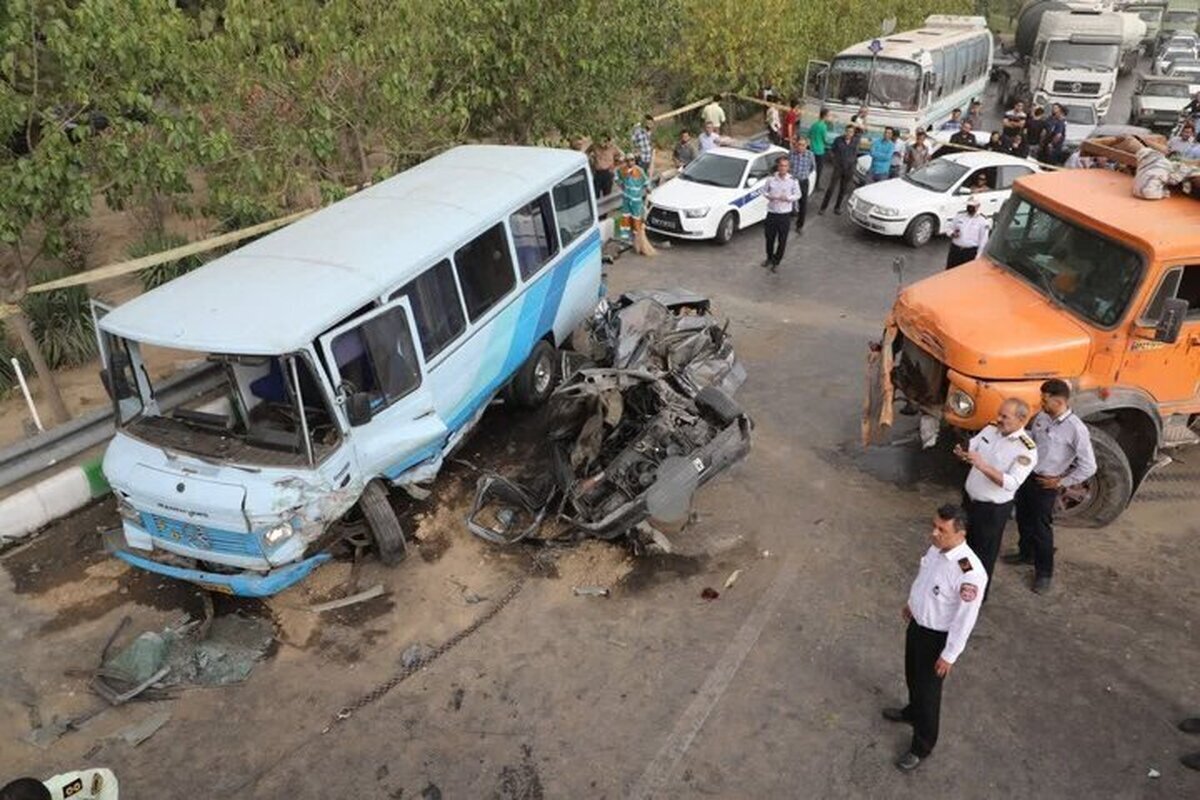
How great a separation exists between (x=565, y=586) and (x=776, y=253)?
838 centimetres

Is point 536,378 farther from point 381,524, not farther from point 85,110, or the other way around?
point 85,110

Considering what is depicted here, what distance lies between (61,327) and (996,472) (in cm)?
1038

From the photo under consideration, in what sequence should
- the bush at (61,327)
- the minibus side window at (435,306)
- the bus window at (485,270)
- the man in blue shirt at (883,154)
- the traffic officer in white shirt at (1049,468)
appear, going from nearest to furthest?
the traffic officer in white shirt at (1049,468)
the minibus side window at (435,306)
the bus window at (485,270)
the bush at (61,327)
the man in blue shirt at (883,154)

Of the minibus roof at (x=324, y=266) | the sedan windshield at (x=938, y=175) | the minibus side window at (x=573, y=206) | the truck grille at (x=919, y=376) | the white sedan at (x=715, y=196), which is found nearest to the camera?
the minibus roof at (x=324, y=266)

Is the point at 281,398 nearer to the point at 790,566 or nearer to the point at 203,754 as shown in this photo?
the point at 203,754

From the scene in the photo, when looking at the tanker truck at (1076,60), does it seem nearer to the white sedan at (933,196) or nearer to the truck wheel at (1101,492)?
the white sedan at (933,196)

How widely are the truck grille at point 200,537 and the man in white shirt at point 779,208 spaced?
9.58 m

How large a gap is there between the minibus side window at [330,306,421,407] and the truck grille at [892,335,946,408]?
14.5 feet

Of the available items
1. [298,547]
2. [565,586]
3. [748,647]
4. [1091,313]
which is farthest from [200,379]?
[1091,313]

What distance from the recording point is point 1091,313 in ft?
22.7

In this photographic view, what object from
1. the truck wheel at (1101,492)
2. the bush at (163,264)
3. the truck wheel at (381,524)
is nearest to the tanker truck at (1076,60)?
the truck wheel at (1101,492)

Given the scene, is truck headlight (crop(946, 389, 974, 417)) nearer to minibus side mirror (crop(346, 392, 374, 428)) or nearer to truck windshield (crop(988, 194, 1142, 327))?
truck windshield (crop(988, 194, 1142, 327))

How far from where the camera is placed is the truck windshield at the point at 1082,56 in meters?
23.7

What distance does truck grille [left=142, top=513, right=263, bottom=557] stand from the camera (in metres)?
6.11
